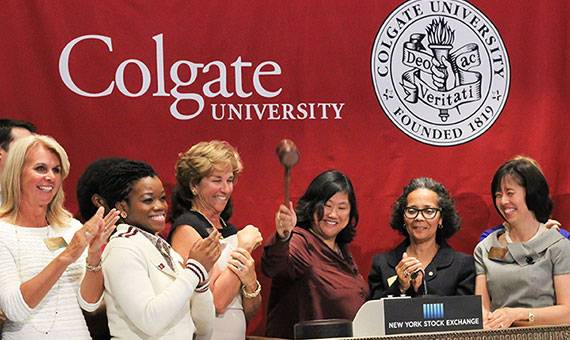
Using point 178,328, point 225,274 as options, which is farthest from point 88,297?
point 225,274

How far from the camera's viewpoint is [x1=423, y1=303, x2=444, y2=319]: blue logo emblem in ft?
13.4

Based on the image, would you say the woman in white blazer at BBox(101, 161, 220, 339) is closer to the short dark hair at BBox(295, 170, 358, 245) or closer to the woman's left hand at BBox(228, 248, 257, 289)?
the woman's left hand at BBox(228, 248, 257, 289)

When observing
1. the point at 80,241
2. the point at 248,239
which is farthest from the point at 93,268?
the point at 248,239

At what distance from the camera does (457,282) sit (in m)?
4.79

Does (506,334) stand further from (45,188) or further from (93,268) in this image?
(45,188)

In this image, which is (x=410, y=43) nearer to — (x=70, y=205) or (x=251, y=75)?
(x=251, y=75)

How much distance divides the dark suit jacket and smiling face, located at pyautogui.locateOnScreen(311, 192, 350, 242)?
0.91 feet

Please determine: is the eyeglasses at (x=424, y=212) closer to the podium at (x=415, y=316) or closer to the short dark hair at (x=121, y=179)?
the podium at (x=415, y=316)

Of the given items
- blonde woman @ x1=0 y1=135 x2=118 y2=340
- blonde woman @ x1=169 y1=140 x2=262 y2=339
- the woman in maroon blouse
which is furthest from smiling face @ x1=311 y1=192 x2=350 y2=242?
blonde woman @ x1=0 y1=135 x2=118 y2=340

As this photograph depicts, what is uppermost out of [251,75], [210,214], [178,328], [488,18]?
[488,18]

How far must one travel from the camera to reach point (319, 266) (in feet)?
15.2

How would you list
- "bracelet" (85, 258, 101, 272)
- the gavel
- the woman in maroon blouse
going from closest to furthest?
"bracelet" (85, 258, 101, 272), the gavel, the woman in maroon blouse

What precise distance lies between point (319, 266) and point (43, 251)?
4.34 feet

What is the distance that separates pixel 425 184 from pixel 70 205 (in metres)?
1.65
